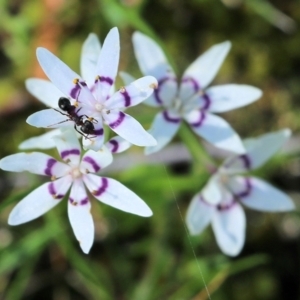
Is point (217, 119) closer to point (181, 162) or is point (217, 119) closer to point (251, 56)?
point (181, 162)

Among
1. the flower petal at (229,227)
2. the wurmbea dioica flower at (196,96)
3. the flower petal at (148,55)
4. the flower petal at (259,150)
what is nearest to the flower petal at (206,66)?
the wurmbea dioica flower at (196,96)

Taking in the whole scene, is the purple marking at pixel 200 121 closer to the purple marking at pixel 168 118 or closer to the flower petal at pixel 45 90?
the purple marking at pixel 168 118

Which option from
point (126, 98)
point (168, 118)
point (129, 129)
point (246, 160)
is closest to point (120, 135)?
point (129, 129)

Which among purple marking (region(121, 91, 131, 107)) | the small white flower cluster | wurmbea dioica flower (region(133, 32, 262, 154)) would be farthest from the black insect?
wurmbea dioica flower (region(133, 32, 262, 154))

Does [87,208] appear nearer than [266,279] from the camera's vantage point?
Yes

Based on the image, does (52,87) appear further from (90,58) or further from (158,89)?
(158,89)

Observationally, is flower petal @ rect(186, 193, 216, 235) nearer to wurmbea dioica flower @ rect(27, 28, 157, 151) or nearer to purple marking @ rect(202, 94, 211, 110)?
purple marking @ rect(202, 94, 211, 110)

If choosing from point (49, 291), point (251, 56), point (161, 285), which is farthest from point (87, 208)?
point (251, 56)
